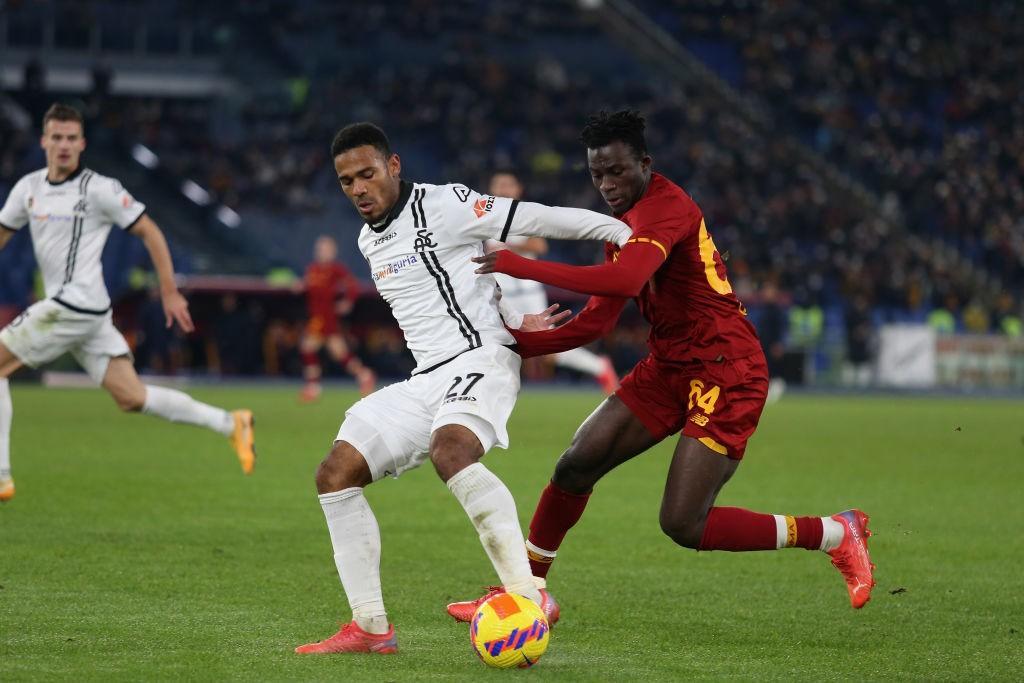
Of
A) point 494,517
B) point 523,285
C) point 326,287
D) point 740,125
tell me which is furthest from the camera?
point 740,125

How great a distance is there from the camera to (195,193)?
3369cm

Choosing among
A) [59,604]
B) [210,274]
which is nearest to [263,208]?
[210,274]

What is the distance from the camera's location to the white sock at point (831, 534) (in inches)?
258

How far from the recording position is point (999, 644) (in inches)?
237

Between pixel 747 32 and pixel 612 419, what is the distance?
36.7m

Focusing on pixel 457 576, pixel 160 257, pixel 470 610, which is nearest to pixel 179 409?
pixel 160 257

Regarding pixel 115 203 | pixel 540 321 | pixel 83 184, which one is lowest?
pixel 540 321

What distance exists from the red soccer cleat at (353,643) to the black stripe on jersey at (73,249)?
5.29 meters

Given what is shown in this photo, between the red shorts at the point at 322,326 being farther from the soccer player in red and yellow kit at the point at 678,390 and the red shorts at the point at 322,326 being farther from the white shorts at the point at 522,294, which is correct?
the soccer player in red and yellow kit at the point at 678,390

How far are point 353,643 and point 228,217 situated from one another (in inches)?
1105

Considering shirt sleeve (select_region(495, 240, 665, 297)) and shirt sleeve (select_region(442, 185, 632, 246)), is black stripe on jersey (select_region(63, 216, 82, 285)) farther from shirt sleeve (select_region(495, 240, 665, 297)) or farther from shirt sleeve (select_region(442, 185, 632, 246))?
shirt sleeve (select_region(495, 240, 665, 297))

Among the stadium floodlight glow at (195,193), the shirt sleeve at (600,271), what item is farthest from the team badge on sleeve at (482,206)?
the stadium floodlight glow at (195,193)

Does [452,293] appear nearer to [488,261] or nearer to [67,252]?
[488,261]

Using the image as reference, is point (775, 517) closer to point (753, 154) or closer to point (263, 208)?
point (263, 208)
